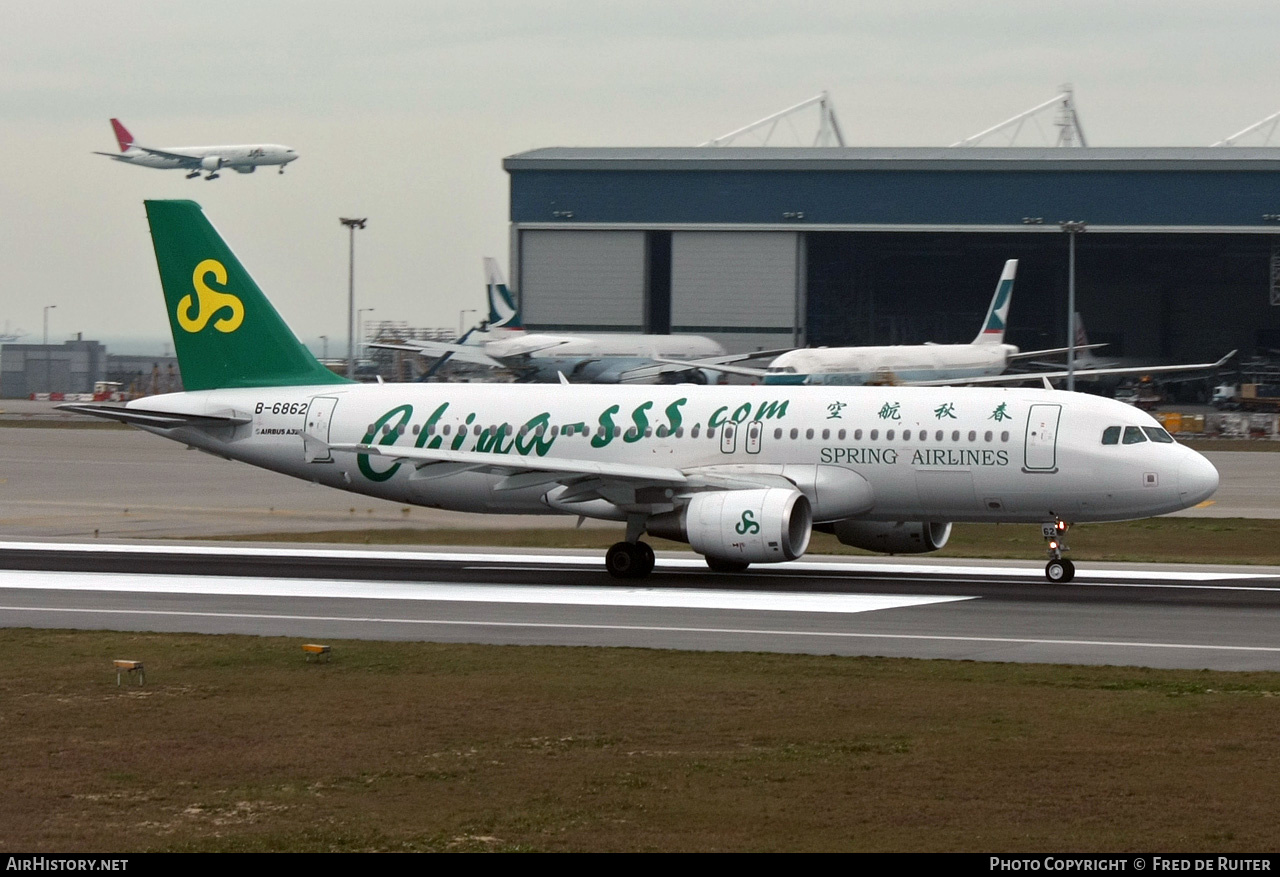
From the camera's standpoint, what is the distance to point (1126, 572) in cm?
3547

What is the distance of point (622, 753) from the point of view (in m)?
16.4

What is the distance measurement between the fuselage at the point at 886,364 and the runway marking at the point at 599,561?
54.4 m

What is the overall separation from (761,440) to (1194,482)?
8.46 meters

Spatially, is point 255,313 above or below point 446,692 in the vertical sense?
above

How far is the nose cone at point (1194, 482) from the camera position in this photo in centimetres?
3198

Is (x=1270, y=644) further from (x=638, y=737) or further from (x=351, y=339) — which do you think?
(x=351, y=339)

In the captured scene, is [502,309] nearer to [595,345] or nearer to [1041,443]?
[595,345]

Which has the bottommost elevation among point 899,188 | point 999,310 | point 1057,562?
point 1057,562

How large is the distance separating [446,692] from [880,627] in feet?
29.1

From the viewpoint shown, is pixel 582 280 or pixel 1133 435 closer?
pixel 1133 435

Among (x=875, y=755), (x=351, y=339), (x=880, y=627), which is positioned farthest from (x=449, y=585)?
(x=351, y=339)

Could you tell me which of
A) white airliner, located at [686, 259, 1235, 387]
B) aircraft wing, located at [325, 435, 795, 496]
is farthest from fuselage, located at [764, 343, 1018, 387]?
aircraft wing, located at [325, 435, 795, 496]

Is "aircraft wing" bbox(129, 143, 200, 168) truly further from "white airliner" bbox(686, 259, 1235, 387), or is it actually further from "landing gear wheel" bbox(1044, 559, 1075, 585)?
"landing gear wheel" bbox(1044, 559, 1075, 585)

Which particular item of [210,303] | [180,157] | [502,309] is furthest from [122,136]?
[210,303]
